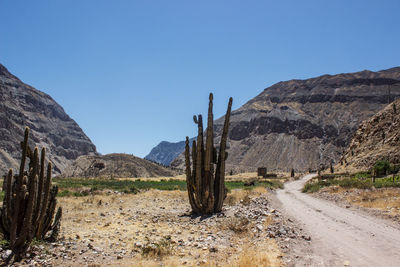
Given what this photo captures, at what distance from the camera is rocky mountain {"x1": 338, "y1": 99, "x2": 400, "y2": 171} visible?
4472 cm

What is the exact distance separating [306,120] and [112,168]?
334 feet

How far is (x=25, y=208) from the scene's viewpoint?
31.2 feet

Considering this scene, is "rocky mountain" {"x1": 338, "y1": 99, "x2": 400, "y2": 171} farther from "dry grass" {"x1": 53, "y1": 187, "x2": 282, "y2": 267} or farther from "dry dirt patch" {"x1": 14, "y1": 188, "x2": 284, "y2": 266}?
"dry grass" {"x1": 53, "y1": 187, "x2": 282, "y2": 267}

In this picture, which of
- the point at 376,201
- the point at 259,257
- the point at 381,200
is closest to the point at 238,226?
the point at 259,257

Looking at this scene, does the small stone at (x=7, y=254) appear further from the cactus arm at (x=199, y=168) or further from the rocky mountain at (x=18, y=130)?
the rocky mountain at (x=18, y=130)

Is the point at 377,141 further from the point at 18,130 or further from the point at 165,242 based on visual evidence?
the point at 18,130

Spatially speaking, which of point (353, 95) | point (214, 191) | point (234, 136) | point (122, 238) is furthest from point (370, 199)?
point (353, 95)

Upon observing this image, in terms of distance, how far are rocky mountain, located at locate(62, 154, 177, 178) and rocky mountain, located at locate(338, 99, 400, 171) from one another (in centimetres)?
5489

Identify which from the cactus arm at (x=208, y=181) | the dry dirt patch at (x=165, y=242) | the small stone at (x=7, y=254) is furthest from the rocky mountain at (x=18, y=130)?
the small stone at (x=7, y=254)

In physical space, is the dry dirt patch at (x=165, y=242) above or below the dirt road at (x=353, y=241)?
below

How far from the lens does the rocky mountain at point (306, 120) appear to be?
130363mm

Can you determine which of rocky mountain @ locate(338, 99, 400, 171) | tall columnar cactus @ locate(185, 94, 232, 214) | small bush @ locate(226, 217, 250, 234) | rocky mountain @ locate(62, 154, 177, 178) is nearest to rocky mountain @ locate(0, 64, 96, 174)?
rocky mountain @ locate(62, 154, 177, 178)

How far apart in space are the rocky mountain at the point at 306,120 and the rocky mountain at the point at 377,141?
5762cm

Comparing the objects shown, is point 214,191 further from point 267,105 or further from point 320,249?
point 267,105
